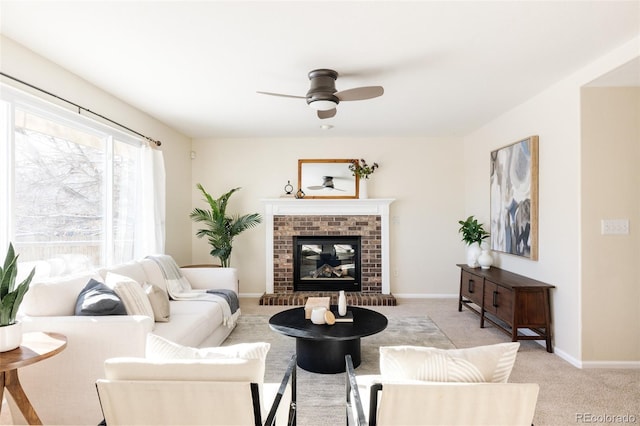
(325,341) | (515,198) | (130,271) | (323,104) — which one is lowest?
(325,341)

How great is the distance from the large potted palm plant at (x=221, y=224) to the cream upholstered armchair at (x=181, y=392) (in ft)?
13.0

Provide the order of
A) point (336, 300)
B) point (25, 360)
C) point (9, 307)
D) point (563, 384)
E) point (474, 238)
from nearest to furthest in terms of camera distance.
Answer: point (25, 360)
point (9, 307)
point (563, 384)
point (474, 238)
point (336, 300)

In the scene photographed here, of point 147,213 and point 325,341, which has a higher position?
point 147,213

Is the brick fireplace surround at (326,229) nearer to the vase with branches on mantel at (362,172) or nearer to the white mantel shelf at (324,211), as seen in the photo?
the white mantel shelf at (324,211)

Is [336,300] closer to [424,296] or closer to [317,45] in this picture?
[424,296]

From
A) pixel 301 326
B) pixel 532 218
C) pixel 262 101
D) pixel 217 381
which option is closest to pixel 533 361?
pixel 532 218

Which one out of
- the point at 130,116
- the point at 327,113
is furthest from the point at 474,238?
the point at 130,116

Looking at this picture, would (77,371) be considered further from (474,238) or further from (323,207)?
(474,238)

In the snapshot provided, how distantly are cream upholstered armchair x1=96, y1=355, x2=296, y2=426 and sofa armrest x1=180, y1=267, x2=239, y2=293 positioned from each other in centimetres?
292

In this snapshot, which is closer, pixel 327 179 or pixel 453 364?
pixel 453 364

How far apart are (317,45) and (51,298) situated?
96.9 inches

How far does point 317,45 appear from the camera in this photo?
2.53 meters

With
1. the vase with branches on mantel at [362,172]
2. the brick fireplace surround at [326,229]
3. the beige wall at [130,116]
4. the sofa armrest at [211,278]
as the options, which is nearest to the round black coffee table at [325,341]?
the sofa armrest at [211,278]

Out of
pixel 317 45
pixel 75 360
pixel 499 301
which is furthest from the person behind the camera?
pixel 499 301
